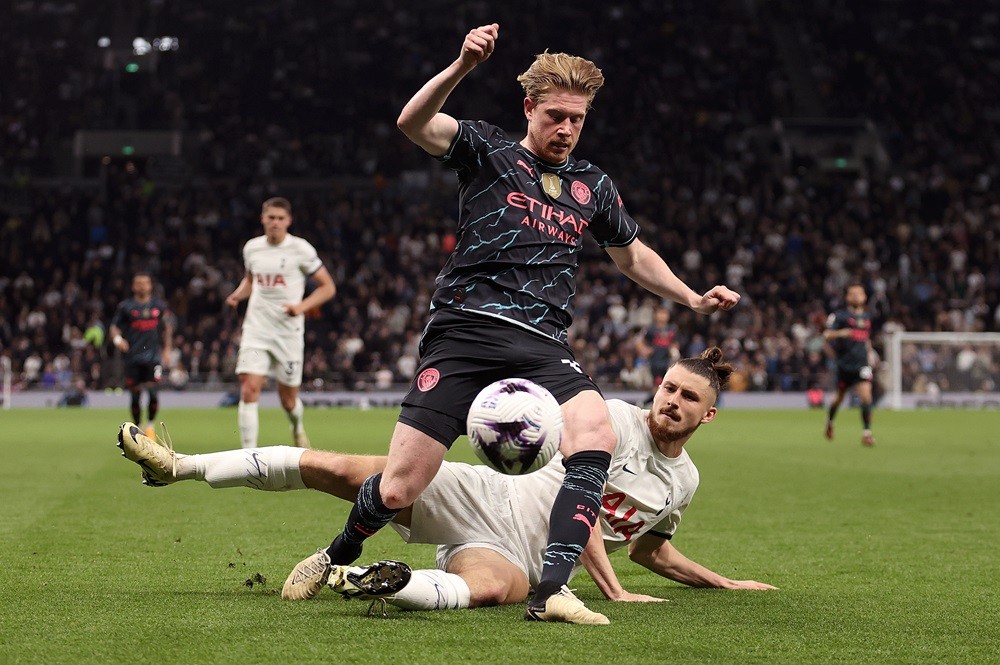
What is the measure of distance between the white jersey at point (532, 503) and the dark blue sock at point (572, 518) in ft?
1.52

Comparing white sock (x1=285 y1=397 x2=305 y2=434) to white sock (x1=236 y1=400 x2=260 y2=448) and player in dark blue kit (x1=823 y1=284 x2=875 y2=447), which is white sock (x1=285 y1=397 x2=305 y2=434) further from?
player in dark blue kit (x1=823 y1=284 x2=875 y2=447)

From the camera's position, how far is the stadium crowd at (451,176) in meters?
28.4

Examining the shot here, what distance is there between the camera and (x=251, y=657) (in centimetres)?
376

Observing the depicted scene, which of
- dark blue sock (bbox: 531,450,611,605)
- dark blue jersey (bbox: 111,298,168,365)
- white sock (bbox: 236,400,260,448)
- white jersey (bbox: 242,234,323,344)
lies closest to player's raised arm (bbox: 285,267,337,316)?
white jersey (bbox: 242,234,323,344)

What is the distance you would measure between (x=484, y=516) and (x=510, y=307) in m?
0.91

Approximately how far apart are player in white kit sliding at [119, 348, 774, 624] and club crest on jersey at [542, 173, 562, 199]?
0.89 meters

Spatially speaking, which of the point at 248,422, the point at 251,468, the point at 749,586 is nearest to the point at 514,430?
the point at 251,468

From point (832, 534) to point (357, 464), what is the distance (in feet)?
12.3

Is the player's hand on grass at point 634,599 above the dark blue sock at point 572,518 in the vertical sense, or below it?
below

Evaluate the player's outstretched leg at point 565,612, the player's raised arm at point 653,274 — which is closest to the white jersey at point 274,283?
the player's raised arm at point 653,274

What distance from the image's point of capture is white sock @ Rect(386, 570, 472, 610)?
4.57 metres

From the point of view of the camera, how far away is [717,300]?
Result: 505cm

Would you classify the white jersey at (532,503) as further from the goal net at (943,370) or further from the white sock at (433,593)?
the goal net at (943,370)

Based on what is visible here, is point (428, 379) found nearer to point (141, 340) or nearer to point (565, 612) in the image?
point (565, 612)
